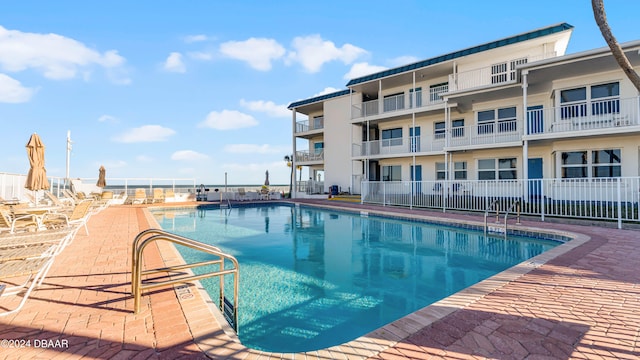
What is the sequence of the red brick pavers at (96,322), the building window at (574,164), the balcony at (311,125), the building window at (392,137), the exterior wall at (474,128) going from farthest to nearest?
the balcony at (311,125)
the building window at (392,137)
the building window at (574,164)
the exterior wall at (474,128)
the red brick pavers at (96,322)

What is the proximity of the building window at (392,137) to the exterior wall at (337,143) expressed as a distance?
2749 mm

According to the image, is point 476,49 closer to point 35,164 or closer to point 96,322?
point 96,322

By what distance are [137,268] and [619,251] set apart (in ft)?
27.2

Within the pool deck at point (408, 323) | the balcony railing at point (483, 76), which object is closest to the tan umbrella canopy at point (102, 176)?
the pool deck at point (408, 323)

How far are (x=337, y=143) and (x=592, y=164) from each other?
14.9 m

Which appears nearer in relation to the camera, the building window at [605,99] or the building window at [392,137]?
the building window at [605,99]

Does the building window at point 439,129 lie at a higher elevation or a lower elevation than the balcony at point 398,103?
lower

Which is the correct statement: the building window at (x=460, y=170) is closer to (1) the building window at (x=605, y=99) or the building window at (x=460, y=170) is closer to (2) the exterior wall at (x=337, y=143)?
(1) the building window at (x=605, y=99)

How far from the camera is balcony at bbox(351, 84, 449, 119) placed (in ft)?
58.1

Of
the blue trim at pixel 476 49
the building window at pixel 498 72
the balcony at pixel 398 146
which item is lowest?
the balcony at pixel 398 146

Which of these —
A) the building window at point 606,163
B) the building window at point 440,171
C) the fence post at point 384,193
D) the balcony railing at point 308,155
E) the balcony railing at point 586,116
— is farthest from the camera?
the balcony railing at point 308,155

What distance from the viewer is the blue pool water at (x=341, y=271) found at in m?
3.86

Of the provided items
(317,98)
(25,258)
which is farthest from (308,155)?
(25,258)

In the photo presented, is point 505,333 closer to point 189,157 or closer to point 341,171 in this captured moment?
point 341,171
